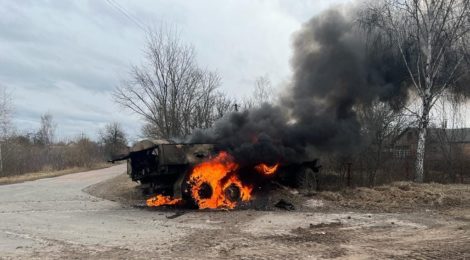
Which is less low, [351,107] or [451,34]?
[451,34]

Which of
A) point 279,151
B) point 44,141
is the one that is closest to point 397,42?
point 279,151

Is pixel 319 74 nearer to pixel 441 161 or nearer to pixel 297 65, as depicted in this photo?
pixel 297 65

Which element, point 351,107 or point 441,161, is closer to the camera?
point 351,107

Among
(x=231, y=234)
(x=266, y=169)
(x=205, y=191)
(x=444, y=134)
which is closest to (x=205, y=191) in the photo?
(x=205, y=191)

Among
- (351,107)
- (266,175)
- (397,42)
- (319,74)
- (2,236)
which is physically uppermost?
(397,42)

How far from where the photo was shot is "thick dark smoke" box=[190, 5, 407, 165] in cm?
1391

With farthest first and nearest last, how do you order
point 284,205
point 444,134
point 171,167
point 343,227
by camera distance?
1. point 444,134
2. point 171,167
3. point 284,205
4. point 343,227

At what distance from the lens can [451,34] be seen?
18.7 metres

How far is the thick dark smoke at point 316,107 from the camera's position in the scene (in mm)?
13906

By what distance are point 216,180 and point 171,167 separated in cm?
135

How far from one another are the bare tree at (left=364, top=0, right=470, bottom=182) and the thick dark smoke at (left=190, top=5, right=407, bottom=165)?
9.49ft

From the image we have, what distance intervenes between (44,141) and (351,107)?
62805 millimetres

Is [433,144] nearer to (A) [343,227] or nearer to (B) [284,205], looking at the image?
(B) [284,205]

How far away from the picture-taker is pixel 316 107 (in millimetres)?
14930
